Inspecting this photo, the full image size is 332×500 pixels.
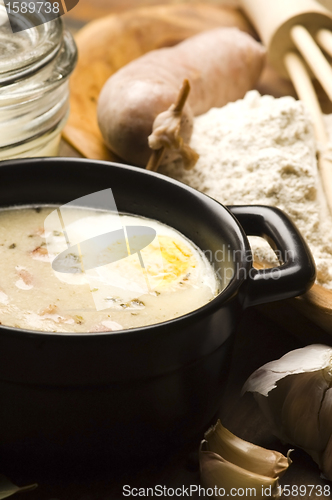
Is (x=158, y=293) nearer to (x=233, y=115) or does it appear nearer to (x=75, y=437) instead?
(x=75, y=437)

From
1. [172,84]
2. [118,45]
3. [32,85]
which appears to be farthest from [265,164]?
[118,45]

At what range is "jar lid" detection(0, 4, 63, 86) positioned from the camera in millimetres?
818

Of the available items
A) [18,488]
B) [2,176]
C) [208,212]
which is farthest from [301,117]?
[18,488]

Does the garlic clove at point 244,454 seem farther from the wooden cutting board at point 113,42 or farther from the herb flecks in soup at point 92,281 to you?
the wooden cutting board at point 113,42

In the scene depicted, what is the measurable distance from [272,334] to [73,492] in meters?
0.35

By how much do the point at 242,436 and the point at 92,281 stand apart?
0.26 metres

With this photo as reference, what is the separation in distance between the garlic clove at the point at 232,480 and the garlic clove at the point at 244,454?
15 mm

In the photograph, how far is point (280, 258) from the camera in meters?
0.70

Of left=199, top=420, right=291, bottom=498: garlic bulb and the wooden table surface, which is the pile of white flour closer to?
the wooden table surface

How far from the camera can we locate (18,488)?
1.91ft

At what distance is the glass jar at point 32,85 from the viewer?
2.73ft

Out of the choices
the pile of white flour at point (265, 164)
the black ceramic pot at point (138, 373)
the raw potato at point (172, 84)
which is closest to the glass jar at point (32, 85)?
the raw potato at point (172, 84)

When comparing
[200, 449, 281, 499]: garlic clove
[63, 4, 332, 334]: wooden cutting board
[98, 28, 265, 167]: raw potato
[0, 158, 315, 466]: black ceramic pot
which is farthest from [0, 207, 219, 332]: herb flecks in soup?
[63, 4, 332, 334]: wooden cutting board

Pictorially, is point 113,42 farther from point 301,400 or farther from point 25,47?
point 301,400
